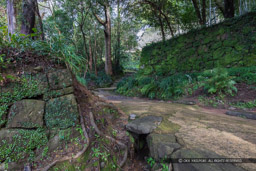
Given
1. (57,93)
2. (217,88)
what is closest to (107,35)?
(217,88)

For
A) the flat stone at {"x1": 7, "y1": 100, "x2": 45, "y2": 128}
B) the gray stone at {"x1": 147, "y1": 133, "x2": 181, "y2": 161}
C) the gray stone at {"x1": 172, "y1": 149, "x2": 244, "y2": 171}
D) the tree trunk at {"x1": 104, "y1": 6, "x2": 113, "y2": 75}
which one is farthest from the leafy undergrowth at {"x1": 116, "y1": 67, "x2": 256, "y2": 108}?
the tree trunk at {"x1": 104, "y1": 6, "x2": 113, "y2": 75}

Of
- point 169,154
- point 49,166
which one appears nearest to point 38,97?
point 49,166

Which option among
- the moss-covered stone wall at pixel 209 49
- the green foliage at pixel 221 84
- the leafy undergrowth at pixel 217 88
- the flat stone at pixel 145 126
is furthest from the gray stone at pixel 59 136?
the moss-covered stone wall at pixel 209 49

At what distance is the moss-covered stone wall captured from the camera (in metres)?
4.61

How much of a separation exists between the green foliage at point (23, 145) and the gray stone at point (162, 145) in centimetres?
140

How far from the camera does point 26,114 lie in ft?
5.56

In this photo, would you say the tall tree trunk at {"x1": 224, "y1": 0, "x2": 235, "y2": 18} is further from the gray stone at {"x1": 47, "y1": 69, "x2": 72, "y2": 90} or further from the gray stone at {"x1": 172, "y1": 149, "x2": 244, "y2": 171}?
the gray stone at {"x1": 47, "y1": 69, "x2": 72, "y2": 90}

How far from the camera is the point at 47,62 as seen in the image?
1983mm

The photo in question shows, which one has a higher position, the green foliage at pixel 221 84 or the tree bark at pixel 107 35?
the tree bark at pixel 107 35

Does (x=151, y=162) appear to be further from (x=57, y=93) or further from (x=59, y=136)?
(x=57, y=93)

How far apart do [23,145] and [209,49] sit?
6898 mm

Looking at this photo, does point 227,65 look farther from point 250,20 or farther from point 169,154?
point 169,154

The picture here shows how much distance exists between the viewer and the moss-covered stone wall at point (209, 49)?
4.61 metres

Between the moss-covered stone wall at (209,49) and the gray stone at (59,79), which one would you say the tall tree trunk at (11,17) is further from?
the moss-covered stone wall at (209,49)
